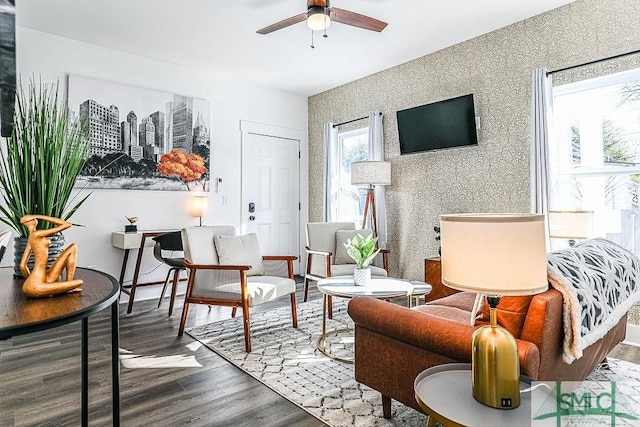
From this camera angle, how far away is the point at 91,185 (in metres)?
4.20

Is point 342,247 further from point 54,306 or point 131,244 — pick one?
point 54,306

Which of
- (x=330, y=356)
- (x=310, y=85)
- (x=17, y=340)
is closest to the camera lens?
(x=330, y=356)

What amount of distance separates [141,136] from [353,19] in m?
2.80

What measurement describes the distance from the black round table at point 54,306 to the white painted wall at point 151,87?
116 inches

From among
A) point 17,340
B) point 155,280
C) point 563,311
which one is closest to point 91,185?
point 155,280

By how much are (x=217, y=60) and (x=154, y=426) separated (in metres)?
3.97

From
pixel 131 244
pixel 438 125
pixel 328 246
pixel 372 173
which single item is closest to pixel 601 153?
pixel 438 125

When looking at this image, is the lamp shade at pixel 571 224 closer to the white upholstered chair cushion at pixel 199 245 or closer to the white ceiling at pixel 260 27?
the white ceiling at pixel 260 27

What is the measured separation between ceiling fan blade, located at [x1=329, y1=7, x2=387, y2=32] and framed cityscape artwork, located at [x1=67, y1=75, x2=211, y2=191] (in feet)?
8.53

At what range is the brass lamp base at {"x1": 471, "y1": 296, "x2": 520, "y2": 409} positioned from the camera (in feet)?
3.99

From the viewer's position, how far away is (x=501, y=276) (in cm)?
122

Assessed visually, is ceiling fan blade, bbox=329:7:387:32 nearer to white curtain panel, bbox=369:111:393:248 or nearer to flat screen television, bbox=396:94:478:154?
flat screen television, bbox=396:94:478:154

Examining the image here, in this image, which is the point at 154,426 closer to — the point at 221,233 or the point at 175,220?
the point at 221,233

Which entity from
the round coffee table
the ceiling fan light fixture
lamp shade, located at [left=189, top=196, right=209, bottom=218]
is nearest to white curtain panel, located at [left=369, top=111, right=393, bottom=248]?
the round coffee table
